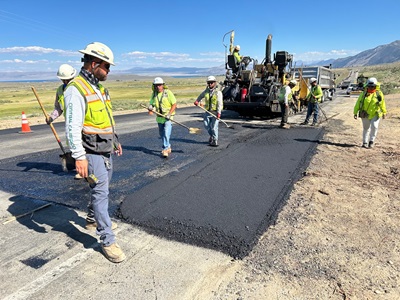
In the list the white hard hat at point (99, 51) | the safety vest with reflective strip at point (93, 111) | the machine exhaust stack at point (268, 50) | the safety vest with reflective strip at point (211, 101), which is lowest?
the safety vest with reflective strip at point (211, 101)

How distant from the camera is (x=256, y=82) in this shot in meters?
12.5

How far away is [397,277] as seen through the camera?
2.60m

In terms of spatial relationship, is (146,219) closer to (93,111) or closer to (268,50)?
(93,111)

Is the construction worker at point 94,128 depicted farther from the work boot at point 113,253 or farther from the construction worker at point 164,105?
the construction worker at point 164,105

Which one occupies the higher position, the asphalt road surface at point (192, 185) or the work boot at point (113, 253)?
the work boot at point (113, 253)

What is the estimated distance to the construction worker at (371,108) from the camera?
7289mm

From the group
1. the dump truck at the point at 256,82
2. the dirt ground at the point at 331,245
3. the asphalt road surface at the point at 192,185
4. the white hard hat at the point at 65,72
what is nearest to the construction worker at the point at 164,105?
the asphalt road surface at the point at 192,185

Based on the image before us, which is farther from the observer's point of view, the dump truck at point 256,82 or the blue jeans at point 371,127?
the dump truck at point 256,82

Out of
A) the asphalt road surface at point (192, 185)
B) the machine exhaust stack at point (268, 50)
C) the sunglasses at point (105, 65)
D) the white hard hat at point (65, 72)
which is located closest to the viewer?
the sunglasses at point (105, 65)

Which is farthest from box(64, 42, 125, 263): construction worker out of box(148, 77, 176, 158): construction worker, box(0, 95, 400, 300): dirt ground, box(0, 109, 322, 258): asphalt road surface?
box(148, 77, 176, 158): construction worker

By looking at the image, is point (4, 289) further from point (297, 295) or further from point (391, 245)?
point (391, 245)

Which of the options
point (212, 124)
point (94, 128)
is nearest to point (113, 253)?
point (94, 128)

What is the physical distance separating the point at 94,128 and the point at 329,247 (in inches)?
104

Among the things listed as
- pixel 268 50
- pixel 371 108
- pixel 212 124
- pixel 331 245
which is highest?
pixel 268 50
